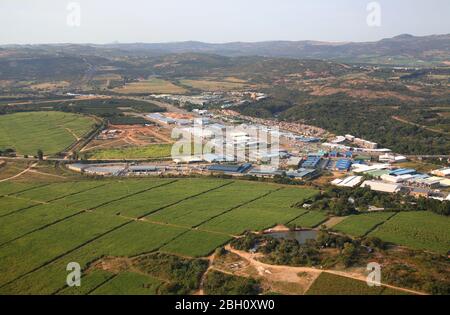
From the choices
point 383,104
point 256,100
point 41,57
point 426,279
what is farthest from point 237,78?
point 426,279

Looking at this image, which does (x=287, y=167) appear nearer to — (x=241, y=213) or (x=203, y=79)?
(x=241, y=213)

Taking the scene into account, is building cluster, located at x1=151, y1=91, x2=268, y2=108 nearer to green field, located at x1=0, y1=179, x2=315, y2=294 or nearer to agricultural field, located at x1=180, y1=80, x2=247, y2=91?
agricultural field, located at x1=180, y1=80, x2=247, y2=91

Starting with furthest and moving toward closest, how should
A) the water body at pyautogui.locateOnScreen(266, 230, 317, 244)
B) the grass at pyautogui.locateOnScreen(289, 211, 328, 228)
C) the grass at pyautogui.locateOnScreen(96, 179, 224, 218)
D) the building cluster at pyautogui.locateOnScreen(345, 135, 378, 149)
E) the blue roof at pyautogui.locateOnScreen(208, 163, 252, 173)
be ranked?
the building cluster at pyautogui.locateOnScreen(345, 135, 378, 149)
the blue roof at pyautogui.locateOnScreen(208, 163, 252, 173)
the grass at pyautogui.locateOnScreen(96, 179, 224, 218)
the grass at pyautogui.locateOnScreen(289, 211, 328, 228)
the water body at pyautogui.locateOnScreen(266, 230, 317, 244)

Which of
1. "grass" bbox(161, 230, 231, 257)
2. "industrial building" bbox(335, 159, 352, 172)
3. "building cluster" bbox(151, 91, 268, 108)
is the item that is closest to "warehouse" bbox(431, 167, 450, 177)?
"industrial building" bbox(335, 159, 352, 172)

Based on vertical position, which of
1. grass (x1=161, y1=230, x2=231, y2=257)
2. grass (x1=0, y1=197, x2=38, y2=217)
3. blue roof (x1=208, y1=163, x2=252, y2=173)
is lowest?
grass (x1=161, y1=230, x2=231, y2=257)

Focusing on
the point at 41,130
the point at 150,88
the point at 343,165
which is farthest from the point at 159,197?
the point at 150,88

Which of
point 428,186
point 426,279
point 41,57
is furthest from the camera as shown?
point 41,57

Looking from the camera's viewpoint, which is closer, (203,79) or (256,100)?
(256,100)
